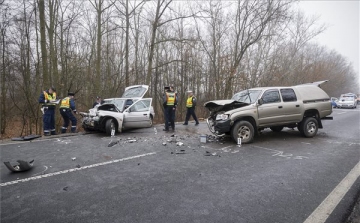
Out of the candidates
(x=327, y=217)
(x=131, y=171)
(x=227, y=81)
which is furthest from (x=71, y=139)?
(x=227, y=81)

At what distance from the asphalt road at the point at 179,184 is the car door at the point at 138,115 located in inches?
108

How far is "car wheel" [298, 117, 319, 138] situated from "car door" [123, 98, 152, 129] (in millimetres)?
6534

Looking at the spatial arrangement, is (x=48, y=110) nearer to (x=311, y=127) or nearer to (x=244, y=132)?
(x=244, y=132)

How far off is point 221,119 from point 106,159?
3726 mm

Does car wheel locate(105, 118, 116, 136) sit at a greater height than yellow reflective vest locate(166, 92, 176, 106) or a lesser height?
lesser

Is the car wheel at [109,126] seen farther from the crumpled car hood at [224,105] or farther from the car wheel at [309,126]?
the car wheel at [309,126]

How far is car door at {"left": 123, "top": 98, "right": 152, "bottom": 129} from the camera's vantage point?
346 inches

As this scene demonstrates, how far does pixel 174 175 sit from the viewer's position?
12.9 feet

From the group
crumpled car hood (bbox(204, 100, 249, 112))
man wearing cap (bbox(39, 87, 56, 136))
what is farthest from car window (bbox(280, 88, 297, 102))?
man wearing cap (bbox(39, 87, 56, 136))

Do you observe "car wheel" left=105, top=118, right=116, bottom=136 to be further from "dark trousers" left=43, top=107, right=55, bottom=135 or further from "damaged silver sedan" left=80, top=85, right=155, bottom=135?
"dark trousers" left=43, top=107, right=55, bottom=135

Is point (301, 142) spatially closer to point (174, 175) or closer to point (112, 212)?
point (174, 175)

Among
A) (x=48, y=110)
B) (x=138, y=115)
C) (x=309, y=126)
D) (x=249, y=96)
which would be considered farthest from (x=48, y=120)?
(x=309, y=126)

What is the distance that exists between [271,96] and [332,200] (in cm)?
458

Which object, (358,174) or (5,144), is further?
(5,144)
